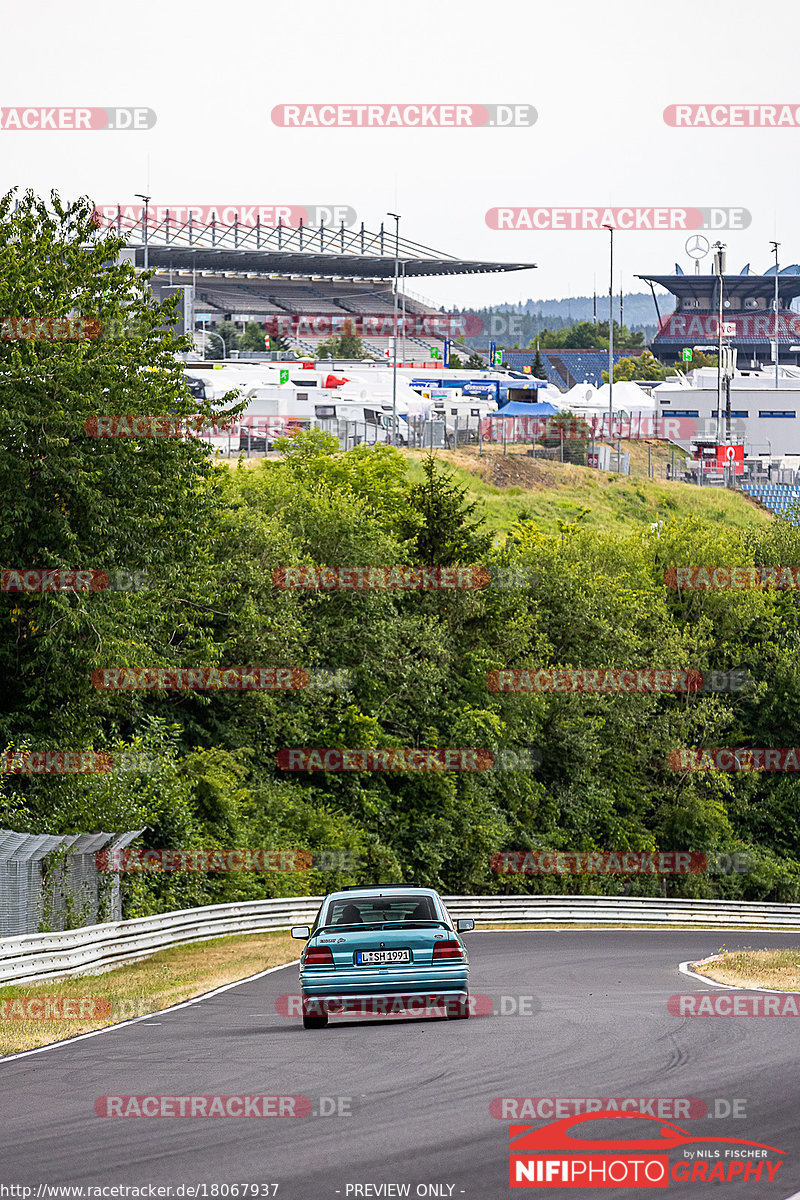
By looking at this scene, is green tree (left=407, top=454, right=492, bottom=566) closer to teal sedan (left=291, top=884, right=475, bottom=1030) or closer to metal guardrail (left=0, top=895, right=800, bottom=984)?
metal guardrail (left=0, top=895, right=800, bottom=984)

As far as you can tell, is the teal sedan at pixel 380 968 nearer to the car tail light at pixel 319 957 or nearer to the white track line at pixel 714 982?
the car tail light at pixel 319 957

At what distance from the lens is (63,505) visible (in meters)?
28.3

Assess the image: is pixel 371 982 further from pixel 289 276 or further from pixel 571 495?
pixel 289 276

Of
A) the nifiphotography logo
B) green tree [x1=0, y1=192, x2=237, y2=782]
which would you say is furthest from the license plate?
green tree [x1=0, y1=192, x2=237, y2=782]

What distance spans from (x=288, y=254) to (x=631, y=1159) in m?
162

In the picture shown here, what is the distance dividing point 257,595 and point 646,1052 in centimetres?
2793

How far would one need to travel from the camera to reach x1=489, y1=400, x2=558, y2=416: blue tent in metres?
92.9

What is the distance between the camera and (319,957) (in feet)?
45.0

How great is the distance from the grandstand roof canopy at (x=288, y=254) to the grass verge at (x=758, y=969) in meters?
137

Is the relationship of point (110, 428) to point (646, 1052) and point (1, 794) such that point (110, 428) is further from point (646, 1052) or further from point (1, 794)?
point (646, 1052)

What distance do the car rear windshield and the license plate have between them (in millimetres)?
340

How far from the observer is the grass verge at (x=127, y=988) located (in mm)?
14664

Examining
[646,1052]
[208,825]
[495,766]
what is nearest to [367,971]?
[646,1052]

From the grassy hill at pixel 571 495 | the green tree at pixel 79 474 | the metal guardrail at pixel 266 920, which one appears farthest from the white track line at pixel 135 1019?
the grassy hill at pixel 571 495
